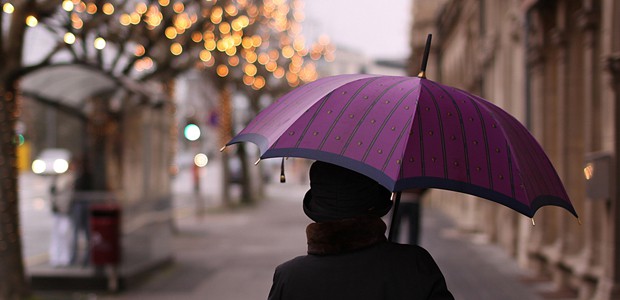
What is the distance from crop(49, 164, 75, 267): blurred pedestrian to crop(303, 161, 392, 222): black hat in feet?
31.9

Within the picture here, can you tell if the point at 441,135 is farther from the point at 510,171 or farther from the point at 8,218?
the point at 8,218

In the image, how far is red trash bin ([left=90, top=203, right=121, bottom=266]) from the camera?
1151 cm

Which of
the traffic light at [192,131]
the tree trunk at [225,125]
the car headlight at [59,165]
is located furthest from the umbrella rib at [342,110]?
the car headlight at [59,165]

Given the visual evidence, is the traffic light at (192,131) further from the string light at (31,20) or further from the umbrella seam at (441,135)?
the umbrella seam at (441,135)

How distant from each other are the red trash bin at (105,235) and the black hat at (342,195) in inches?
358

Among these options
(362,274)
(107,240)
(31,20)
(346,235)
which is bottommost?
(107,240)

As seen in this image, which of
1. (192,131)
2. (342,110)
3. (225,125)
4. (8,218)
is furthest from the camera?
(225,125)

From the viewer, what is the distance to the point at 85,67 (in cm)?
1107

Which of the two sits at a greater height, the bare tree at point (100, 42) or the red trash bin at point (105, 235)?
the bare tree at point (100, 42)

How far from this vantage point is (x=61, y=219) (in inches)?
493

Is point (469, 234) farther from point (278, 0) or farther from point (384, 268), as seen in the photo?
point (384, 268)

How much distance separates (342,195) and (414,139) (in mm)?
398

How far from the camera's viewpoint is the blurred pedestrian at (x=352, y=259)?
2.69 m

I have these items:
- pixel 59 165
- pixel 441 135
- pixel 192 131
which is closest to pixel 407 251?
pixel 441 135
